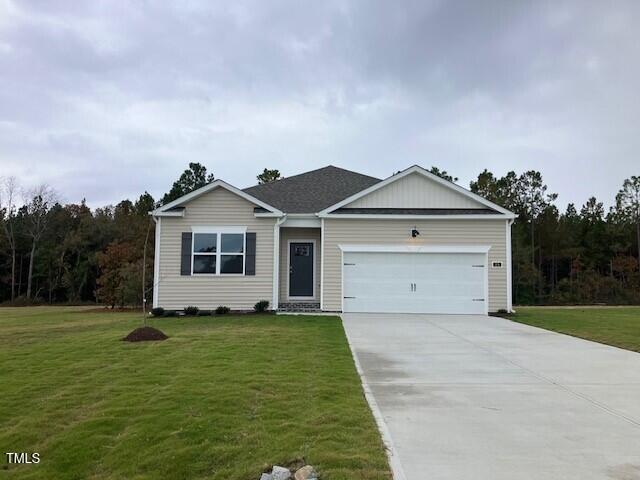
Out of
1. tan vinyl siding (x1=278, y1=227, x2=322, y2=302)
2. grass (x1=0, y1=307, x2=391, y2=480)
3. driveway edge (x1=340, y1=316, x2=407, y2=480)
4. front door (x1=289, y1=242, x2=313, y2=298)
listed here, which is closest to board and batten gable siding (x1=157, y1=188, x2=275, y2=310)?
tan vinyl siding (x1=278, y1=227, x2=322, y2=302)

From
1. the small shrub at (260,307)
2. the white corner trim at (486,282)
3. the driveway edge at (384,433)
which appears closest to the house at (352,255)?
the white corner trim at (486,282)

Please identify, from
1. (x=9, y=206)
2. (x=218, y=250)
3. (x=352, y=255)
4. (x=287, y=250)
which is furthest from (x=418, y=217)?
(x=9, y=206)

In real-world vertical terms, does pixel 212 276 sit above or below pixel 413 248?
below

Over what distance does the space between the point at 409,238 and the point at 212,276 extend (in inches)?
257

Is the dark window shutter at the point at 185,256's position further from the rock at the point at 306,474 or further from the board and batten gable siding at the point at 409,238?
the rock at the point at 306,474

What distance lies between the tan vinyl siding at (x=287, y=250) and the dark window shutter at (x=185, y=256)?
10.1 feet

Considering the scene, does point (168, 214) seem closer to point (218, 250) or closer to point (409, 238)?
point (218, 250)

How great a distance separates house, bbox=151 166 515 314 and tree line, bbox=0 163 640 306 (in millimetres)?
17156

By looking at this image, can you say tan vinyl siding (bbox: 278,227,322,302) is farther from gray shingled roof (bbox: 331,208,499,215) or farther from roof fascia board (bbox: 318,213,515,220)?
gray shingled roof (bbox: 331,208,499,215)

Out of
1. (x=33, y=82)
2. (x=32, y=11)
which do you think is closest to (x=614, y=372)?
(x=32, y=11)

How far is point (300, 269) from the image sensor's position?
53.4 ft

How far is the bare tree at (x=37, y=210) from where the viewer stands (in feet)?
111

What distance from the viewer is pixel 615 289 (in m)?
31.5

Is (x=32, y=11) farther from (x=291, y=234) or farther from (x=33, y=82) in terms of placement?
(x=291, y=234)
